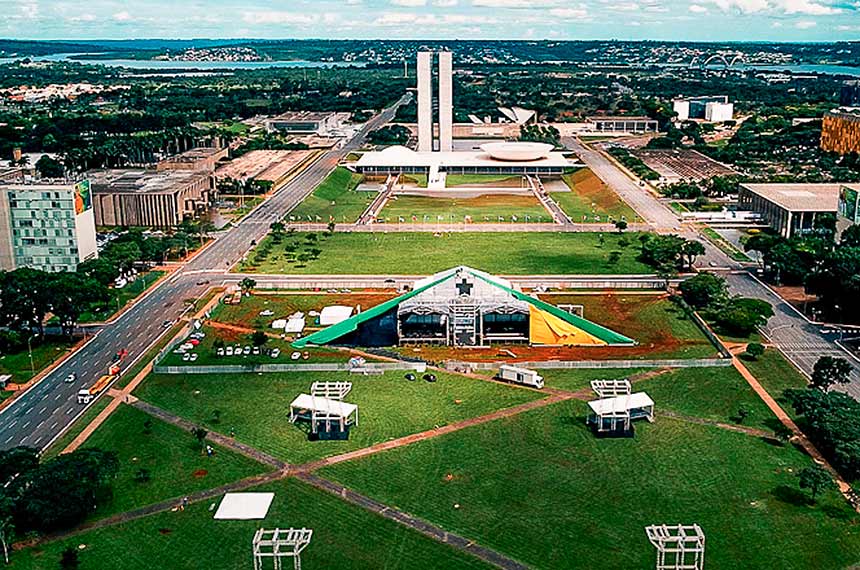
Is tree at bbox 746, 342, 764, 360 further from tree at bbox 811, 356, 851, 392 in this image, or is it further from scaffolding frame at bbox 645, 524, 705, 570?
scaffolding frame at bbox 645, 524, 705, 570

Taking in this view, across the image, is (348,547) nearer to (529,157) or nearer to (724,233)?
(724,233)

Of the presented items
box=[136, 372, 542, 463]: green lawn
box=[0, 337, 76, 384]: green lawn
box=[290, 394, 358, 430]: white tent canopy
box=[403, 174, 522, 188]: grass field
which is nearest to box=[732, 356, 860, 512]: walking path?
box=[136, 372, 542, 463]: green lawn

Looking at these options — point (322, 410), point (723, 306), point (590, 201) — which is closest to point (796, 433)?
point (723, 306)

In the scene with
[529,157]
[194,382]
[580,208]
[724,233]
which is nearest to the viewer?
[194,382]

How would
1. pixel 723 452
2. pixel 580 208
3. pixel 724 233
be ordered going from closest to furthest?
pixel 723 452
pixel 724 233
pixel 580 208

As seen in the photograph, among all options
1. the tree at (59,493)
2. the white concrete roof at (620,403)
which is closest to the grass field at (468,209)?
the white concrete roof at (620,403)

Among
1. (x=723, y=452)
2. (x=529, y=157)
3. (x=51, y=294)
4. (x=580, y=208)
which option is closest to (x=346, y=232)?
(x=580, y=208)
